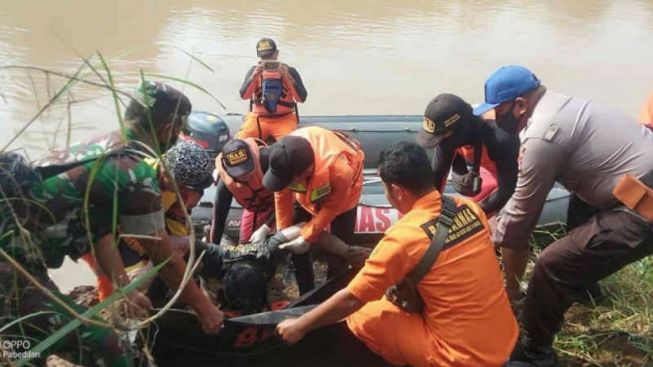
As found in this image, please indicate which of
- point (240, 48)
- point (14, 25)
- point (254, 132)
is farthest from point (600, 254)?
point (14, 25)

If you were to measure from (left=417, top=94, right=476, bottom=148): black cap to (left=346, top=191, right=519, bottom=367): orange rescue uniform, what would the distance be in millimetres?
977

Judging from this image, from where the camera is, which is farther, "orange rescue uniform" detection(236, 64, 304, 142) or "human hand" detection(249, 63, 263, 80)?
"human hand" detection(249, 63, 263, 80)

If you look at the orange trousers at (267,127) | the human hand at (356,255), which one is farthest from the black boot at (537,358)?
the orange trousers at (267,127)

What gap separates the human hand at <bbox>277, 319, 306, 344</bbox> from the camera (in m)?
3.24

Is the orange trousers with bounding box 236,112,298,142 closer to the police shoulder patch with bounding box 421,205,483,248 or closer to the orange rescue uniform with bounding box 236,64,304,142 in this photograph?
the orange rescue uniform with bounding box 236,64,304,142

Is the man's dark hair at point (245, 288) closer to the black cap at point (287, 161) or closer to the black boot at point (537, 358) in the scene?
the black cap at point (287, 161)

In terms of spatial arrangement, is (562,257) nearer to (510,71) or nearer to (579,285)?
(579,285)

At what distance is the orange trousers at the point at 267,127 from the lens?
21.5 feet

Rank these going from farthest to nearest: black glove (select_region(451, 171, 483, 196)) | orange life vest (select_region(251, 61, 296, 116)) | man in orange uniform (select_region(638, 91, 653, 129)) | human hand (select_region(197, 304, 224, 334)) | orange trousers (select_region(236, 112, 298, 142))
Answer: orange life vest (select_region(251, 61, 296, 116)) < orange trousers (select_region(236, 112, 298, 142)) < black glove (select_region(451, 171, 483, 196)) < man in orange uniform (select_region(638, 91, 653, 129)) < human hand (select_region(197, 304, 224, 334))

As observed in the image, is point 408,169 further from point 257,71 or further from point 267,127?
point 257,71

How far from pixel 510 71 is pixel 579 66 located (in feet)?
33.6

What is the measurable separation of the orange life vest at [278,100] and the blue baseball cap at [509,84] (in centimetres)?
314

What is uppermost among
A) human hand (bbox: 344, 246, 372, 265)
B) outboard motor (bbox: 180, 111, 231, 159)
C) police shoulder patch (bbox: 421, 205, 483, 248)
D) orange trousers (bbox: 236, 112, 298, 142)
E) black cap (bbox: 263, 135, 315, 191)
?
police shoulder patch (bbox: 421, 205, 483, 248)

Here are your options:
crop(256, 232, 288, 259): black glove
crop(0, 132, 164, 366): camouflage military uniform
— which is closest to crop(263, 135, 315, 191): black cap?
crop(256, 232, 288, 259): black glove
